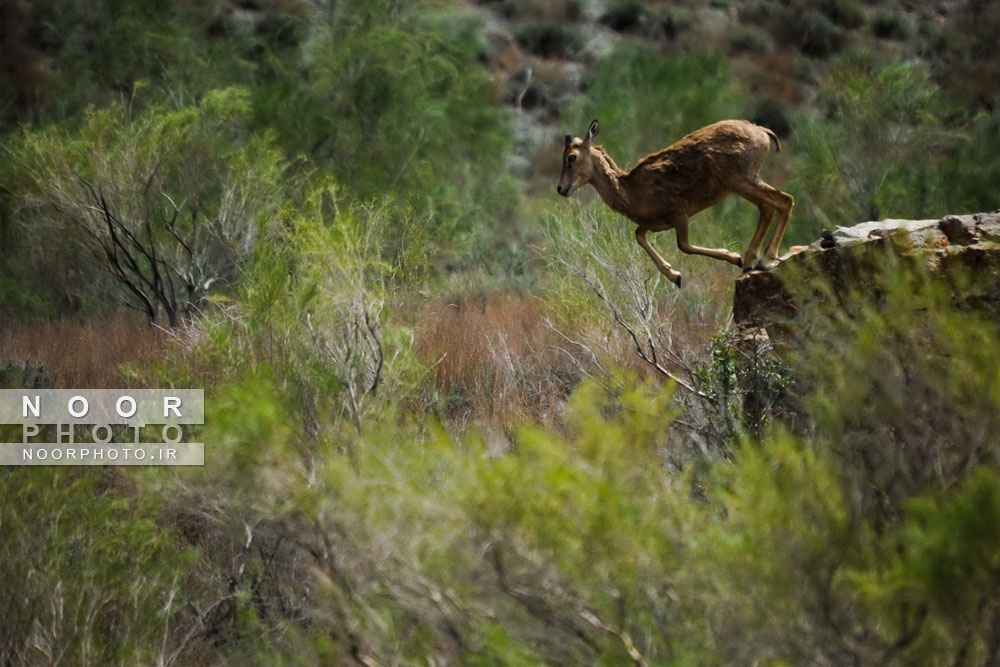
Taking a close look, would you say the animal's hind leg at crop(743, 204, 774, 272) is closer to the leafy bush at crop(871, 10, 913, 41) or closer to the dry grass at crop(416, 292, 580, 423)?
the dry grass at crop(416, 292, 580, 423)

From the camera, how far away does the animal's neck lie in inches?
252

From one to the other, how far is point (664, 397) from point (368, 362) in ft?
7.86

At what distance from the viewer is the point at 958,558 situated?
10.3 feet

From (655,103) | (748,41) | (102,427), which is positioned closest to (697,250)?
(102,427)

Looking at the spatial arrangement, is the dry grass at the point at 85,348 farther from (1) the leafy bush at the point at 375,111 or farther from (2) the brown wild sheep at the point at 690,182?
(2) the brown wild sheep at the point at 690,182

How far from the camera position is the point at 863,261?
5.63 metres

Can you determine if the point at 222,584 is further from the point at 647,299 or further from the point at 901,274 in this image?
the point at 901,274

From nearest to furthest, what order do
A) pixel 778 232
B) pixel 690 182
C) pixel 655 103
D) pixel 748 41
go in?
pixel 778 232
pixel 690 182
pixel 655 103
pixel 748 41

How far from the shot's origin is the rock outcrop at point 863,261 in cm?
541

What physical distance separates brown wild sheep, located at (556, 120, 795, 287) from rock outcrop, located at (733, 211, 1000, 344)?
0.18 metres

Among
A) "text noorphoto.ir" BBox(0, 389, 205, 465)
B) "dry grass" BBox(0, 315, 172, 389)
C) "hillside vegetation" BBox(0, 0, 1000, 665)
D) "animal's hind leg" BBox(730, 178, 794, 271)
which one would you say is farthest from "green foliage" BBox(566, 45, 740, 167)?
"animal's hind leg" BBox(730, 178, 794, 271)

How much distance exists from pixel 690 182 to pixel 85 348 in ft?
24.3

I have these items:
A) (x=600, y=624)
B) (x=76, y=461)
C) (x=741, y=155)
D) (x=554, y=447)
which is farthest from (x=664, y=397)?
(x=76, y=461)

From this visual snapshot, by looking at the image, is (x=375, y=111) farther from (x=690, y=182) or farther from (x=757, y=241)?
(x=757, y=241)
